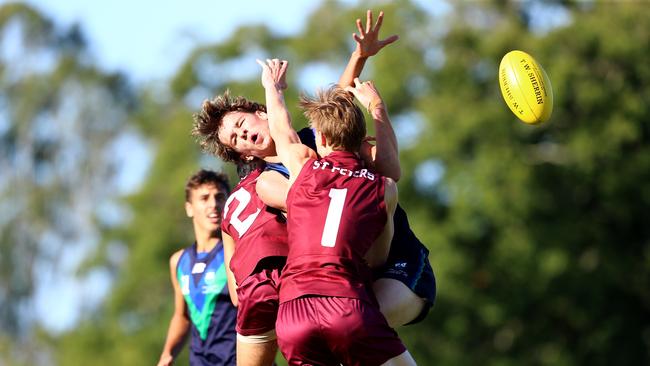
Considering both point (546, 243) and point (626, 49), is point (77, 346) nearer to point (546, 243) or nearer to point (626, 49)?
point (546, 243)

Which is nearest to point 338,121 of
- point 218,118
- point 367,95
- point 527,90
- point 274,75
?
point 367,95

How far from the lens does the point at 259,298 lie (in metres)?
6.70

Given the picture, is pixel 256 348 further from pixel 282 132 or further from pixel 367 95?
pixel 367 95

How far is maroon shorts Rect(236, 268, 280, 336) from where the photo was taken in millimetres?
6691

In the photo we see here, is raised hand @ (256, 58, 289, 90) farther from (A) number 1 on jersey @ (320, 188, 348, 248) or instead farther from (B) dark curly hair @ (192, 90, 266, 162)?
(A) number 1 on jersey @ (320, 188, 348, 248)

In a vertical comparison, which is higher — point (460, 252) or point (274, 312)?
point (274, 312)

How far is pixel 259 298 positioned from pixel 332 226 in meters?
0.77

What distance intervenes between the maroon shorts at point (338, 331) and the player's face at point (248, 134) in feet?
3.95

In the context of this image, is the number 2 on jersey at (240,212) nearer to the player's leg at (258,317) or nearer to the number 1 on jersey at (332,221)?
the player's leg at (258,317)

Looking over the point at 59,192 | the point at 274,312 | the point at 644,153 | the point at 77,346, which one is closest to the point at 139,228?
the point at 77,346

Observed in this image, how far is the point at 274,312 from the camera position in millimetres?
6754

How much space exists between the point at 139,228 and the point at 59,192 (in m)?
16.8

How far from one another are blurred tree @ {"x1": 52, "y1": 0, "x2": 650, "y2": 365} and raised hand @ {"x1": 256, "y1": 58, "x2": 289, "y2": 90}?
736 inches

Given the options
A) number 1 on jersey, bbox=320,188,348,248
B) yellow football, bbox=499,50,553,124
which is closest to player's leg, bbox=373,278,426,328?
number 1 on jersey, bbox=320,188,348,248
